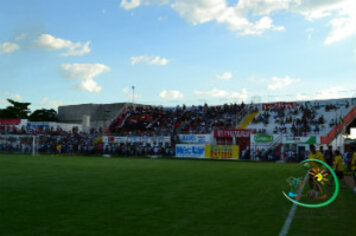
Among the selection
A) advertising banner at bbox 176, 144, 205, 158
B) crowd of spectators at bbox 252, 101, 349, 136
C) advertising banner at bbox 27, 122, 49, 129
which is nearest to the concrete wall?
advertising banner at bbox 27, 122, 49, 129

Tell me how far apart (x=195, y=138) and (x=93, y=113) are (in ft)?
106

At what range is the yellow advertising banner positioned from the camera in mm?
42231

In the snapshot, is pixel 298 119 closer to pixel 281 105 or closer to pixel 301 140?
pixel 281 105

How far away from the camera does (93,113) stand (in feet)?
236

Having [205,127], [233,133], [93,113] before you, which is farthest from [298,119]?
[93,113]

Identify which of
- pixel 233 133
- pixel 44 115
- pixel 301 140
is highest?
pixel 44 115

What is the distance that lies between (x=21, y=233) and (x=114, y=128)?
5393cm

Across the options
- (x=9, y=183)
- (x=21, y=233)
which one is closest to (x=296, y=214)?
(x=21, y=233)

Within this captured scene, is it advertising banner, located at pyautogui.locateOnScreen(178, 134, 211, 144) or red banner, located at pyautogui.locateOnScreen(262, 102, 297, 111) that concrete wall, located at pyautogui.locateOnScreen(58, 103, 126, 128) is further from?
red banner, located at pyautogui.locateOnScreen(262, 102, 297, 111)

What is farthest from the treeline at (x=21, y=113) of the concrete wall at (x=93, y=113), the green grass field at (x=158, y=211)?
the green grass field at (x=158, y=211)

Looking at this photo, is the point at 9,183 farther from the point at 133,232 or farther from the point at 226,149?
the point at 226,149

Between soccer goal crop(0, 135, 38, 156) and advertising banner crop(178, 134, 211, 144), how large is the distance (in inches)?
871

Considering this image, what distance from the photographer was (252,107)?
2114 inches

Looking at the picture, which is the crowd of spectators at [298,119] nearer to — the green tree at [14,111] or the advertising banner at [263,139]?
the advertising banner at [263,139]
